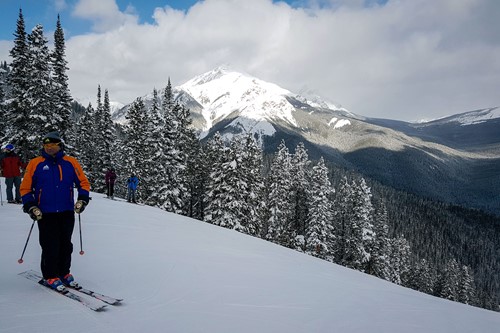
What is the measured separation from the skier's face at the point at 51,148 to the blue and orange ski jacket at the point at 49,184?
7 centimetres

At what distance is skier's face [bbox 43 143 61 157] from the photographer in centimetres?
501

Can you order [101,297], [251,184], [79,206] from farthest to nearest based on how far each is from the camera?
[251,184] → [79,206] → [101,297]

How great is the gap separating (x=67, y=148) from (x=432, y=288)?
203ft

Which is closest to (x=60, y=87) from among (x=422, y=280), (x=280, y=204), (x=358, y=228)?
(x=280, y=204)

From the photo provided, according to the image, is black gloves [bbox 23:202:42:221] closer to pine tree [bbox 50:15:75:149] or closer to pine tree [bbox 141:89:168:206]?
pine tree [bbox 141:89:168:206]

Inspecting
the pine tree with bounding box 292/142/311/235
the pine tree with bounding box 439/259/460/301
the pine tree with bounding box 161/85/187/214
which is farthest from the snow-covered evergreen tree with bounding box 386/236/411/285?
the pine tree with bounding box 161/85/187/214

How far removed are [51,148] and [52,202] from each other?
0.90 m

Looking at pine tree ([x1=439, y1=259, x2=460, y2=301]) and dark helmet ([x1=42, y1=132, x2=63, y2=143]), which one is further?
pine tree ([x1=439, y1=259, x2=460, y2=301])

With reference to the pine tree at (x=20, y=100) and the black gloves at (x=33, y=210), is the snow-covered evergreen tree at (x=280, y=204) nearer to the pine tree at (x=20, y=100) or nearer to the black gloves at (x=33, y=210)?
the pine tree at (x=20, y=100)

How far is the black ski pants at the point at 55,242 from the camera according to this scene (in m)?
5.01

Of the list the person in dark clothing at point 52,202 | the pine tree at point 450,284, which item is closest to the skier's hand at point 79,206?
the person in dark clothing at point 52,202

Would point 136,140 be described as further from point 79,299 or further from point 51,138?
point 79,299

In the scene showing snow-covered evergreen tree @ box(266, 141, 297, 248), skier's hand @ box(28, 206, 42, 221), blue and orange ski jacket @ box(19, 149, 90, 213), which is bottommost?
snow-covered evergreen tree @ box(266, 141, 297, 248)

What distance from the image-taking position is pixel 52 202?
16.5 ft
